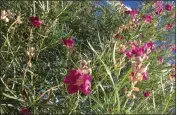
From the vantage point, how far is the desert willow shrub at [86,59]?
1.86 metres

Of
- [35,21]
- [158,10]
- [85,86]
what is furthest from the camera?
[158,10]

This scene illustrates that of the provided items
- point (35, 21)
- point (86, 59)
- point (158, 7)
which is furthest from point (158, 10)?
point (35, 21)

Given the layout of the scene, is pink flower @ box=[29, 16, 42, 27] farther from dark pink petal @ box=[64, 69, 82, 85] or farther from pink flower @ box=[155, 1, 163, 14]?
pink flower @ box=[155, 1, 163, 14]

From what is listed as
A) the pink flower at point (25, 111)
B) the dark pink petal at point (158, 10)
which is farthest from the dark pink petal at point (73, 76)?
the dark pink petal at point (158, 10)

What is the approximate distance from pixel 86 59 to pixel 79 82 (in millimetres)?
1006

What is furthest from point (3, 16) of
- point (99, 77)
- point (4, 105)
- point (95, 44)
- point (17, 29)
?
point (95, 44)

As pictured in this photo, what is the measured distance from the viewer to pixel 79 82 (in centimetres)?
172

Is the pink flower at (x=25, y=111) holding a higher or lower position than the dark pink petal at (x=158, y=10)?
lower

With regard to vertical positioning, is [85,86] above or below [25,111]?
above

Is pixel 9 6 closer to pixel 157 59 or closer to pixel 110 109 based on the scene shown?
pixel 157 59

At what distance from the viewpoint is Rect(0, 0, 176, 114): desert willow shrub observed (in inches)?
73.4

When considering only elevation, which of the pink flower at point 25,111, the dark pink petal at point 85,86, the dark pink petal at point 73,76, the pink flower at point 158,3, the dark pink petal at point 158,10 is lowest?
the pink flower at point 25,111

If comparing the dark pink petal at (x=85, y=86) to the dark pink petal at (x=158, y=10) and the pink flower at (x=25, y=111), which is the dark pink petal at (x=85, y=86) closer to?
the pink flower at (x=25, y=111)

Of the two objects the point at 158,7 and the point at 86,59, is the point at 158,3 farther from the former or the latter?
the point at 86,59
